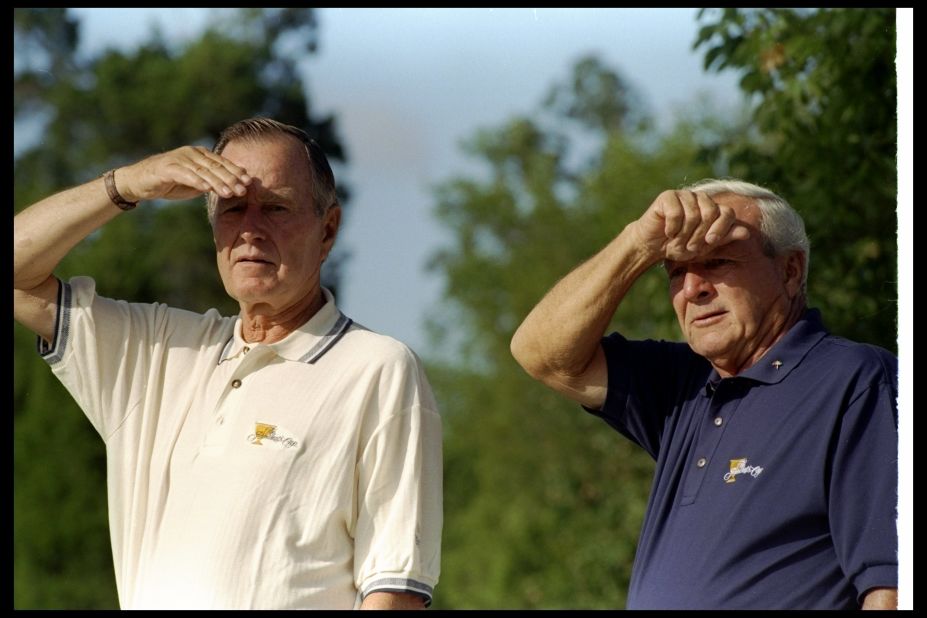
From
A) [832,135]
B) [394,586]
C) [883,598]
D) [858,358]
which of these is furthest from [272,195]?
[832,135]

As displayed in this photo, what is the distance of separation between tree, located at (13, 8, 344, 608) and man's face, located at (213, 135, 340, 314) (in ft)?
41.8

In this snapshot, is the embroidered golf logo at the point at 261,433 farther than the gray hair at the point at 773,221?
No

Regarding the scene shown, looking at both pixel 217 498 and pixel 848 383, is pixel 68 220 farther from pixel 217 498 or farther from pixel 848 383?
pixel 848 383

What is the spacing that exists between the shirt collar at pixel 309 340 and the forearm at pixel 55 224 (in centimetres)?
46

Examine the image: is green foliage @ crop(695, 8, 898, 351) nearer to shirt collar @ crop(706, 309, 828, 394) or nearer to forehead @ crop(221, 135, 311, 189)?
shirt collar @ crop(706, 309, 828, 394)

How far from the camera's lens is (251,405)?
11.3ft

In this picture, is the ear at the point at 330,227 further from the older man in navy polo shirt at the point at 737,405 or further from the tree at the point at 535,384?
the tree at the point at 535,384

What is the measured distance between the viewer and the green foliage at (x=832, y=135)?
651 cm

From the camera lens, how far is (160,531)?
3.42 m

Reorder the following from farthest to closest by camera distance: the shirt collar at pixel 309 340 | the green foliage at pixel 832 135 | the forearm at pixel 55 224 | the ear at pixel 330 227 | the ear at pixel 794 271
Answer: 1. the green foliage at pixel 832 135
2. the ear at pixel 794 271
3. the ear at pixel 330 227
4. the shirt collar at pixel 309 340
5. the forearm at pixel 55 224

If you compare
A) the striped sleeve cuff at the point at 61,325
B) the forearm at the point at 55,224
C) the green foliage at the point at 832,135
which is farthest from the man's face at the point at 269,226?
the green foliage at the point at 832,135

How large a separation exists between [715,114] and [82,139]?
1148cm

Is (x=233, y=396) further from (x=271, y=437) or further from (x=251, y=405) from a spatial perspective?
(x=271, y=437)

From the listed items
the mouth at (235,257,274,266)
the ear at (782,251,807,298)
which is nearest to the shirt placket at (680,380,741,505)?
the ear at (782,251,807,298)
